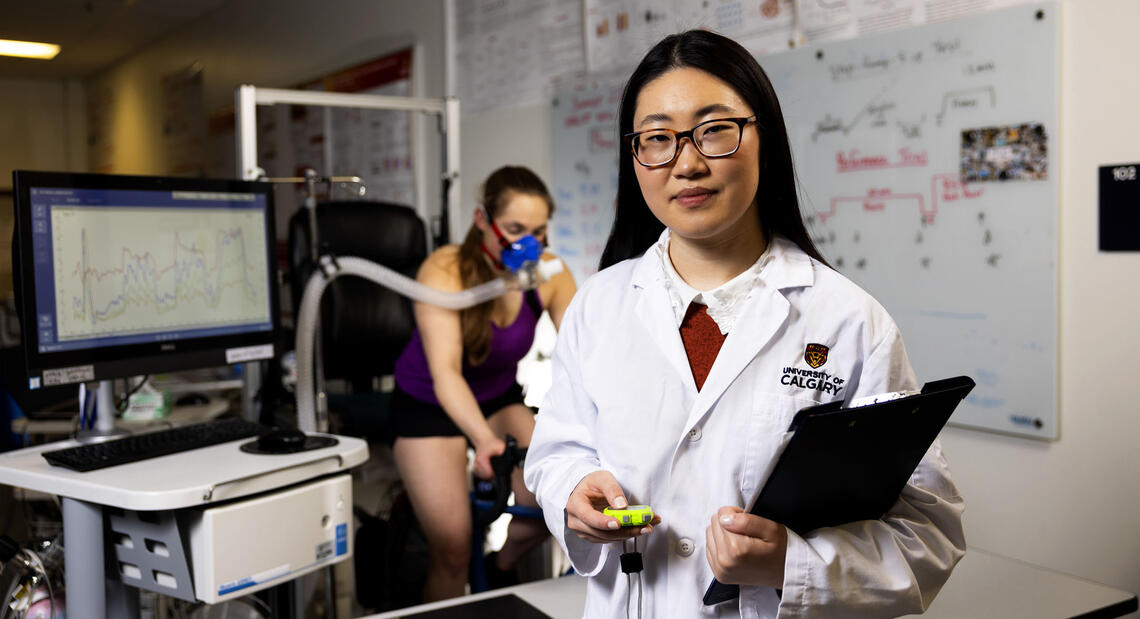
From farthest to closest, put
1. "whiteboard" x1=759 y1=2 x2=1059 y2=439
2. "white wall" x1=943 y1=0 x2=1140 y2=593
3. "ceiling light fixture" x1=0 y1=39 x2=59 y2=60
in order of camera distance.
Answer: "ceiling light fixture" x1=0 y1=39 x2=59 y2=60 → "whiteboard" x1=759 y1=2 x2=1059 y2=439 → "white wall" x1=943 y1=0 x2=1140 y2=593

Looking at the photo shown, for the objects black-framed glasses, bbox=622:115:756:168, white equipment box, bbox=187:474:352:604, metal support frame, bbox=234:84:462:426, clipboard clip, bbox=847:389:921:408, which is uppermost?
metal support frame, bbox=234:84:462:426

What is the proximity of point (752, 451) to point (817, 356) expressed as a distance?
125 millimetres

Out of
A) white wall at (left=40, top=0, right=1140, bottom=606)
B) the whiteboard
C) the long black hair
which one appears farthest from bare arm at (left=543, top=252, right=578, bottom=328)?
the long black hair

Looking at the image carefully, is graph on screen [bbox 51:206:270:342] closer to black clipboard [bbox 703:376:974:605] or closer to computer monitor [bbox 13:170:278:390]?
computer monitor [bbox 13:170:278:390]

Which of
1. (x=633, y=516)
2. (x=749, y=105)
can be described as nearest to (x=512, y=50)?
(x=749, y=105)

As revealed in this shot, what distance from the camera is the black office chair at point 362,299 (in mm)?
2939

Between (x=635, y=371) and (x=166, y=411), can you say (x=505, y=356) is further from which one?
(x=635, y=371)

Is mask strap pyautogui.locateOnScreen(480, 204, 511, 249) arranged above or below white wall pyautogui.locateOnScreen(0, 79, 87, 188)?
below

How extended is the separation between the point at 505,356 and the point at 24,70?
633 centimetres

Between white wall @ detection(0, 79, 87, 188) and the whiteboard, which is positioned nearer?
the whiteboard

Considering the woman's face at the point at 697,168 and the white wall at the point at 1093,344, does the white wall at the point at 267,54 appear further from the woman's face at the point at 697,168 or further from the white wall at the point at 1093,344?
the woman's face at the point at 697,168

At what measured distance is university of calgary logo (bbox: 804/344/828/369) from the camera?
1007mm

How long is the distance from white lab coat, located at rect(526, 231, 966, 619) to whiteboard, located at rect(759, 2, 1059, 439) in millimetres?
1346

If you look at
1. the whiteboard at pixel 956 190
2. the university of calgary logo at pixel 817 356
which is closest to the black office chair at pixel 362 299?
the whiteboard at pixel 956 190
